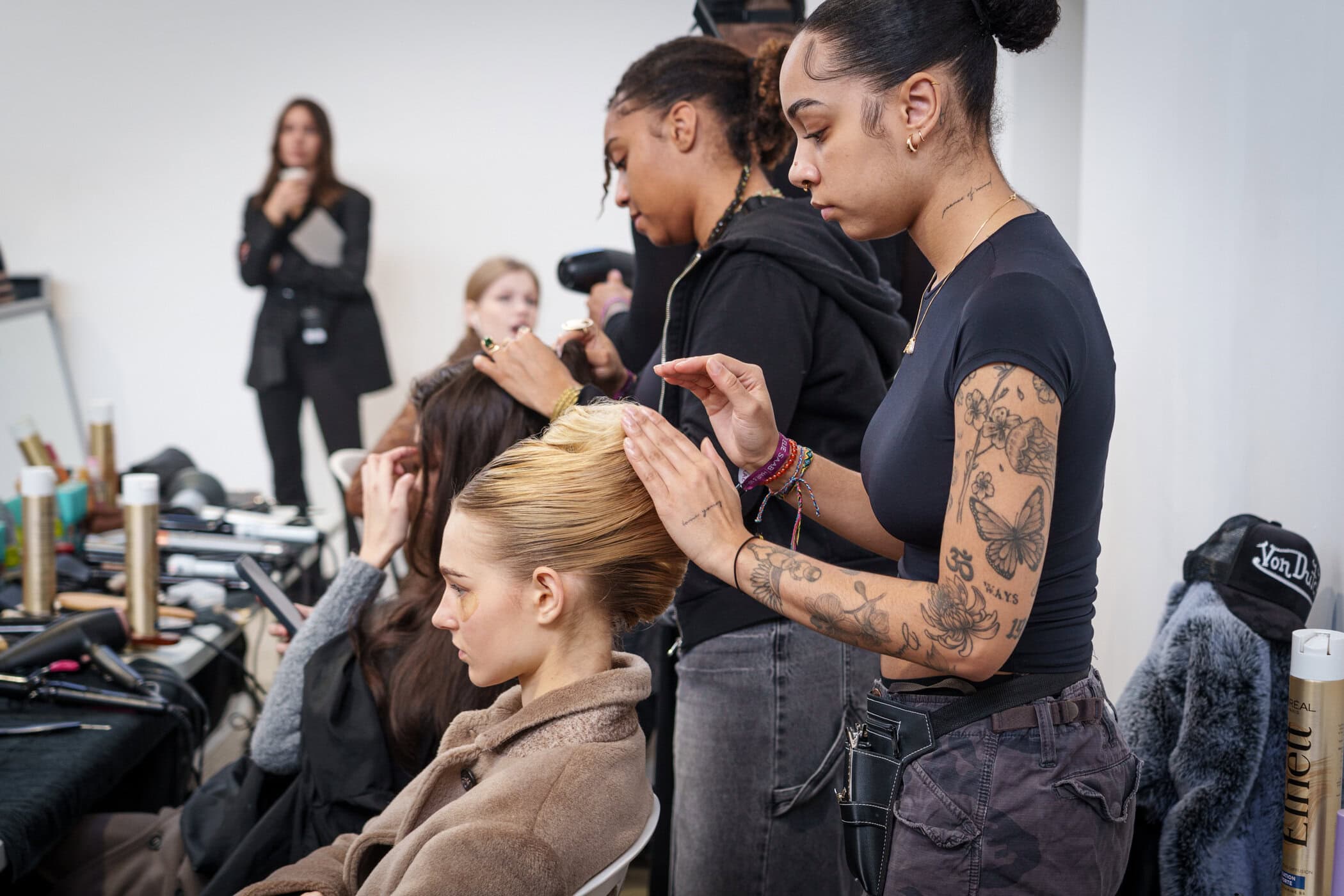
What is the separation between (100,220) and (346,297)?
62.8 inches

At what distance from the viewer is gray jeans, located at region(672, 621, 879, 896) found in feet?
4.48

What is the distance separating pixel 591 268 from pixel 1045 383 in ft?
5.31

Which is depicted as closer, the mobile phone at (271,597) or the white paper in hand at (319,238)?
the mobile phone at (271,597)

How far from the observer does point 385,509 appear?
1.69 m

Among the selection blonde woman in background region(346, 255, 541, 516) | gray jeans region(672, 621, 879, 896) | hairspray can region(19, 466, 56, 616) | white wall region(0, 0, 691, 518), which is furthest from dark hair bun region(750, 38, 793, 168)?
white wall region(0, 0, 691, 518)

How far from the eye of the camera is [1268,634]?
1.32m

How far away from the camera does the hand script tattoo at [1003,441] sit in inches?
33.5

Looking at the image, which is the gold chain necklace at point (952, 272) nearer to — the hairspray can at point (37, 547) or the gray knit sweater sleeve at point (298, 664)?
the gray knit sweater sleeve at point (298, 664)

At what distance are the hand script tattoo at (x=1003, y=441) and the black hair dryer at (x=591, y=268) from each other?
1570mm

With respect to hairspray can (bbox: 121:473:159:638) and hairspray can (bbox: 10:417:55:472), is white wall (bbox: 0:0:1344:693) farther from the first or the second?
hairspray can (bbox: 121:473:159:638)


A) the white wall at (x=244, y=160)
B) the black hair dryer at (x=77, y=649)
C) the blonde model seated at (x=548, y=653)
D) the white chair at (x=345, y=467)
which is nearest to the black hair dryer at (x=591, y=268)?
the white chair at (x=345, y=467)

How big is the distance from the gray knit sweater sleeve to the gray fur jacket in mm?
1065

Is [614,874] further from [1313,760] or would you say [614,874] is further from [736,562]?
[1313,760]

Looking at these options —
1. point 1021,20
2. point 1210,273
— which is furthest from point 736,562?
point 1210,273
